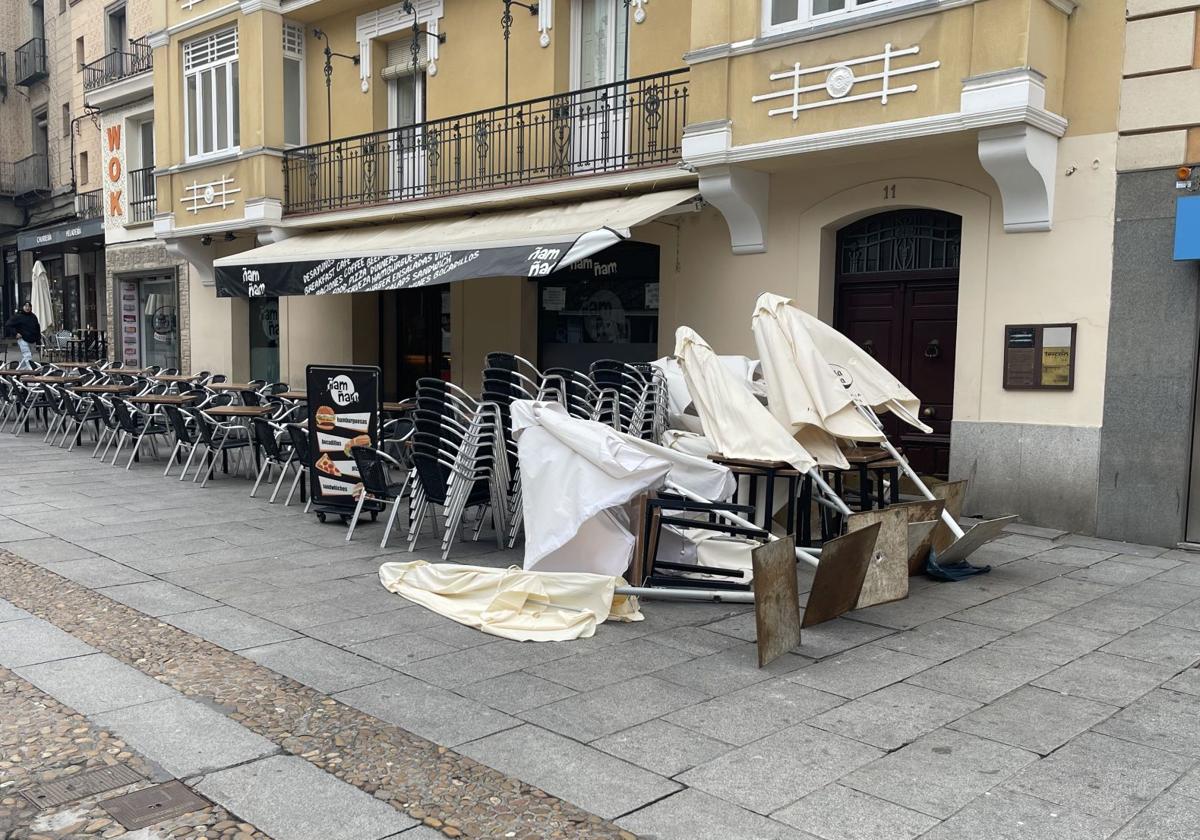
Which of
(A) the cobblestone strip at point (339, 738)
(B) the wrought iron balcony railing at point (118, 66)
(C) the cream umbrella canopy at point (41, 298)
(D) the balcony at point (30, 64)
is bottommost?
(A) the cobblestone strip at point (339, 738)

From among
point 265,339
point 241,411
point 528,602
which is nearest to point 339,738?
point 528,602

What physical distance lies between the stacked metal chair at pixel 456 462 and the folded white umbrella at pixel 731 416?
1506mm

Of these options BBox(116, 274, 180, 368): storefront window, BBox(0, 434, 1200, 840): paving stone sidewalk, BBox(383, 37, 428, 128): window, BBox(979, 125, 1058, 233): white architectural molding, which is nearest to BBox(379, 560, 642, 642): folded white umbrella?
BBox(0, 434, 1200, 840): paving stone sidewalk

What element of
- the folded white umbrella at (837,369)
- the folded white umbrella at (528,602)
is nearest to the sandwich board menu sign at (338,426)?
the folded white umbrella at (528,602)

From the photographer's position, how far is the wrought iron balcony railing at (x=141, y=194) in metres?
20.4

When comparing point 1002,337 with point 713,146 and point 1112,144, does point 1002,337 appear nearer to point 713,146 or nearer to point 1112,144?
point 1112,144

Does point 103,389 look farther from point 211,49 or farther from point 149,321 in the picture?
point 149,321

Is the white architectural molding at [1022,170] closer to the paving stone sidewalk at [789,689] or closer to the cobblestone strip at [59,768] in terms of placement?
the paving stone sidewalk at [789,689]

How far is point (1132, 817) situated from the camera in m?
3.46

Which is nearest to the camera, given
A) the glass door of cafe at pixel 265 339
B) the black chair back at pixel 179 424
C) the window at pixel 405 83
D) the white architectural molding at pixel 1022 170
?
the white architectural molding at pixel 1022 170

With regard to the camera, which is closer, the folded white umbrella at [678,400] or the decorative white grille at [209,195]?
Result: the folded white umbrella at [678,400]

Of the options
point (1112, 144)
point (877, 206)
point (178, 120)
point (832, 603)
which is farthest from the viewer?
point (178, 120)

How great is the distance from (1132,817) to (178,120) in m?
17.7

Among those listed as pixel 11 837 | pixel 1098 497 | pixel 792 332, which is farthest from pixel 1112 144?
pixel 11 837
